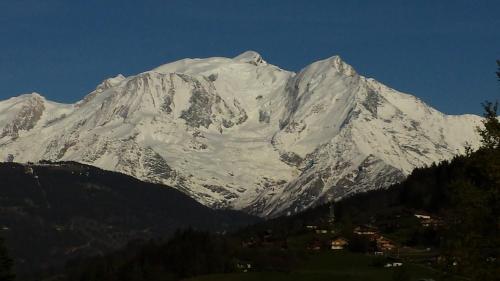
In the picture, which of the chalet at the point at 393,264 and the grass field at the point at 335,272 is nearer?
the grass field at the point at 335,272

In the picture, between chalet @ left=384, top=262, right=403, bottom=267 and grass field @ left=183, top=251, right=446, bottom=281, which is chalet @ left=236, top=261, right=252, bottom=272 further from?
chalet @ left=384, top=262, right=403, bottom=267

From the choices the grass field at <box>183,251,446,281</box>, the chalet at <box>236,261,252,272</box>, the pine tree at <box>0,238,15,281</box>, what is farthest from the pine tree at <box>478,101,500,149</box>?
the chalet at <box>236,261,252,272</box>

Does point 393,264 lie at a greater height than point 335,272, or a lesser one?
greater

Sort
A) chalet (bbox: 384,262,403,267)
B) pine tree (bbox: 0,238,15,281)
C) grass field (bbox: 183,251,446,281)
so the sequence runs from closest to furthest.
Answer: pine tree (bbox: 0,238,15,281) → grass field (bbox: 183,251,446,281) → chalet (bbox: 384,262,403,267)

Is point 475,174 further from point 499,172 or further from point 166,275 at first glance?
point 166,275

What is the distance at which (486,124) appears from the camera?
1240 inches

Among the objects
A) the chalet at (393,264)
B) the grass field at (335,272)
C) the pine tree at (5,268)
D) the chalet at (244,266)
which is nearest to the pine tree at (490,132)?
the pine tree at (5,268)

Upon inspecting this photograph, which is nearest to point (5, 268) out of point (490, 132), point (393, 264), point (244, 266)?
point (490, 132)

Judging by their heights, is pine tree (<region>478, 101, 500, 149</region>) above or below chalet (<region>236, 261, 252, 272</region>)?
below

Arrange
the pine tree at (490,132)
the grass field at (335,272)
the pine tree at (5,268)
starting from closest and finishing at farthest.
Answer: the pine tree at (490,132), the pine tree at (5,268), the grass field at (335,272)

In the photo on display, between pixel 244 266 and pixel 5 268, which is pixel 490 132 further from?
pixel 244 266

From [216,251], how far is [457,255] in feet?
558

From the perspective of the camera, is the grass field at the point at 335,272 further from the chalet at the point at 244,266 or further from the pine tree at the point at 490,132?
the pine tree at the point at 490,132

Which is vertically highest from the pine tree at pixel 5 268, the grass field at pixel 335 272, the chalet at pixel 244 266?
the chalet at pixel 244 266
